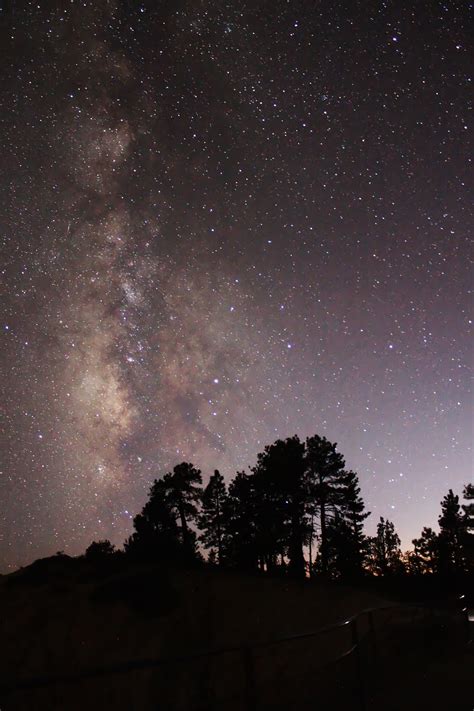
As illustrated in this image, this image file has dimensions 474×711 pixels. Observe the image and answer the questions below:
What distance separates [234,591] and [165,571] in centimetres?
410

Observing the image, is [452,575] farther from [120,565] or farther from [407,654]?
[407,654]

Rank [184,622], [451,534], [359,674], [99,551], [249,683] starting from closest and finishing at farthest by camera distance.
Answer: [249,683]
[359,674]
[184,622]
[99,551]
[451,534]

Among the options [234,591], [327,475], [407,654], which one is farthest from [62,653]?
[327,475]

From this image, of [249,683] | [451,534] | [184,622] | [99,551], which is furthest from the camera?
[451,534]

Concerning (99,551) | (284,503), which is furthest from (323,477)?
(99,551)

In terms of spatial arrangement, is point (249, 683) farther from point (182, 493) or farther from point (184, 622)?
point (182, 493)

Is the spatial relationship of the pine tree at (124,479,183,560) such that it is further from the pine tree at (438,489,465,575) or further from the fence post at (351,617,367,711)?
the fence post at (351,617,367,711)

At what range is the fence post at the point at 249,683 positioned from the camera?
4773 mm

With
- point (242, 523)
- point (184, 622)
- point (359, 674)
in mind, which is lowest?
point (184, 622)

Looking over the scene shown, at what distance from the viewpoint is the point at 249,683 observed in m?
4.77

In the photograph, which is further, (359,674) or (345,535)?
(345,535)

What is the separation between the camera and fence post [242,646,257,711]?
4.77 metres

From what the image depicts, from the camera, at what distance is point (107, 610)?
23250mm

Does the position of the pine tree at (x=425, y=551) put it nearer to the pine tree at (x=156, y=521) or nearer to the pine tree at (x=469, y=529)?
the pine tree at (x=469, y=529)
